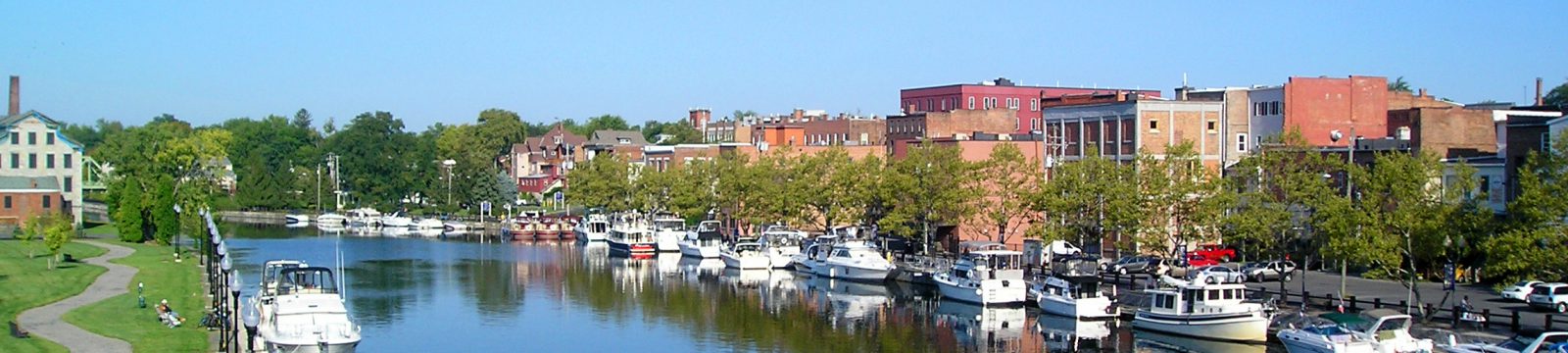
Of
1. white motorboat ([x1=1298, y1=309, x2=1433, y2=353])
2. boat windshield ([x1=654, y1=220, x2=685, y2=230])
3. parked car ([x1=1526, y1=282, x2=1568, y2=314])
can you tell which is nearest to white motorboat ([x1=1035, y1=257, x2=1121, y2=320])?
white motorboat ([x1=1298, y1=309, x2=1433, y2=353])

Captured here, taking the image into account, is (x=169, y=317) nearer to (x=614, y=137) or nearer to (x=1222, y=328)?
(x=1222, y=328)

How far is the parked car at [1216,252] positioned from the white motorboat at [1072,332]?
1333cm

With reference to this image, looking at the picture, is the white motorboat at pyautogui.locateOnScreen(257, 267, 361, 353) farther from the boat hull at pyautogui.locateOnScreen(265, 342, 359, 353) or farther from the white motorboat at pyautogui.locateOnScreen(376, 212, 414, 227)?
the white motorboat at pyautogui.locateOnScreen(376, 212, 414, 227)

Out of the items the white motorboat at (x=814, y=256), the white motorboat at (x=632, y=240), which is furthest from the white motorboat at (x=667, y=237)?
the white motorboat at (x=814, y=256)

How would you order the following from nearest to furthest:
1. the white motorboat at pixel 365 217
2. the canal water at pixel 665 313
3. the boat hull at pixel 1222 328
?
the boat hull at pixel 1222 328 → the canal water at pixel 665 313 → the white motorboat at pixel 365 217

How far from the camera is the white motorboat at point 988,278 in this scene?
2376 inches

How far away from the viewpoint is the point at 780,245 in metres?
85.8

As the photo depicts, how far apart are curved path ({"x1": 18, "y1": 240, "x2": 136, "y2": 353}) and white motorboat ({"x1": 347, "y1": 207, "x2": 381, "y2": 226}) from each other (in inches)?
2861

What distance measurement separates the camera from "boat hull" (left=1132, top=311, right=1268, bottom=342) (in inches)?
1864

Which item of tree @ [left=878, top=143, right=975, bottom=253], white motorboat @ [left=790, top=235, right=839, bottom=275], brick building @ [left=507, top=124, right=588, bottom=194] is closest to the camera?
tree @ [left=878, top=143, right=975, bottom=253]

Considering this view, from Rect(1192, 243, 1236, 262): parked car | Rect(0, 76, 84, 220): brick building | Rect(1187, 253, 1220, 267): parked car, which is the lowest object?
Rect(1187, 253, 1220, 267): parked car

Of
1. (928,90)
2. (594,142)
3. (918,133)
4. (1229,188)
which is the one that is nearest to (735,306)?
(1229,188)

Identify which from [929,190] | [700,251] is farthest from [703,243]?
[929,190]

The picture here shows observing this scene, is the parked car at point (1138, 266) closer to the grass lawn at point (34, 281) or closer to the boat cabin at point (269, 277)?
the boat cabin at point (269, 277)
